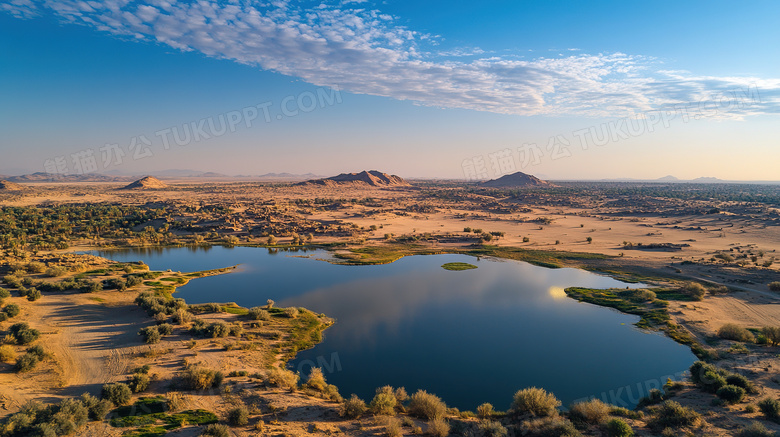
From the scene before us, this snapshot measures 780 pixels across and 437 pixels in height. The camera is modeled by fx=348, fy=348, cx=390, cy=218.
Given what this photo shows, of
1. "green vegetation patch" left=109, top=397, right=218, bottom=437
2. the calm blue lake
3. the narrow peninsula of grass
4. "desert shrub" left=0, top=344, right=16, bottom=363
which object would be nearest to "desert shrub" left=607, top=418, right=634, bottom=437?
→ the calm blue lake

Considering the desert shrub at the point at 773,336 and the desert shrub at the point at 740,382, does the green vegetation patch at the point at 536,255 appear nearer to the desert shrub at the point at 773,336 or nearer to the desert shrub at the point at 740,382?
the desert shrub at the point at 773,336

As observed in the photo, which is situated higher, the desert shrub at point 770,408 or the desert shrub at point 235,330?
the desert shrub at point 770,408

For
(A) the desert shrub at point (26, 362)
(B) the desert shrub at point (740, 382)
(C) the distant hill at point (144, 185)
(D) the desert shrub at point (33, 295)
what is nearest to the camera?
(B) the desert shrub at point (740, 382)

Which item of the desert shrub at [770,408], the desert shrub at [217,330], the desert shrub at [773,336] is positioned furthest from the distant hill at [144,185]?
the desert shrub at [773,336]

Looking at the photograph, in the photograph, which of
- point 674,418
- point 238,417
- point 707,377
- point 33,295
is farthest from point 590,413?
point 33,295

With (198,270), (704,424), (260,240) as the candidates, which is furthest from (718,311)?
(260,240)

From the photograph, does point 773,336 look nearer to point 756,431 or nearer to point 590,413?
point 756,431

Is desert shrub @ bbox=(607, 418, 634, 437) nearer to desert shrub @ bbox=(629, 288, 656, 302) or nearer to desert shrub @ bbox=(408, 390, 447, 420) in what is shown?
desert shrub @ bbox=(408, 390, 447, 420)
